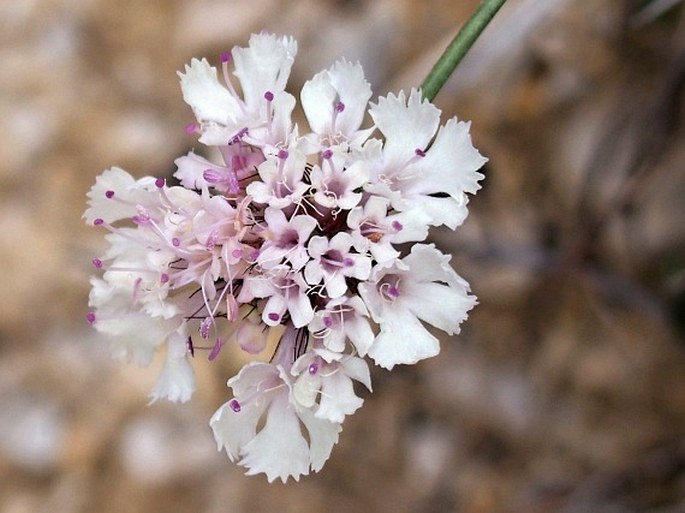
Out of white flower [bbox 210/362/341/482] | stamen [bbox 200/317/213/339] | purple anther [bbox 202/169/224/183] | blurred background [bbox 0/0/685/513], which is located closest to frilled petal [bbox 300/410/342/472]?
white flower [bbox 210/362/341/482]

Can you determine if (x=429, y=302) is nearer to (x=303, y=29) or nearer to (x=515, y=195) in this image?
(x=515, y=195)

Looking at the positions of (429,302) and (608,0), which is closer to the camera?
(429,302)

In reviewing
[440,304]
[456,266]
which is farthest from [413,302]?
[456,266]

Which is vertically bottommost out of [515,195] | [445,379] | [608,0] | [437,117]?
[437,117]

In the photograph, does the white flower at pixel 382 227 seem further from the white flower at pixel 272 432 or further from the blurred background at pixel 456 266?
the blurred background at pixel 456 266

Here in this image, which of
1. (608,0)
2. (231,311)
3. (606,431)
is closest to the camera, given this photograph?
(231,311)

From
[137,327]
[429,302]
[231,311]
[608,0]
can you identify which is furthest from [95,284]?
[608,0]

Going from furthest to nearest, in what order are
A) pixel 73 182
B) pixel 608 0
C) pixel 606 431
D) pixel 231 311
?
pixel 73 182 < pixel 606 431 < pixel 608 0 < pixel 231 311

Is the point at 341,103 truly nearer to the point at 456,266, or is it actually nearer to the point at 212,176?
the point at 212,176

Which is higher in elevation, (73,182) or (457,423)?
(73,182)
